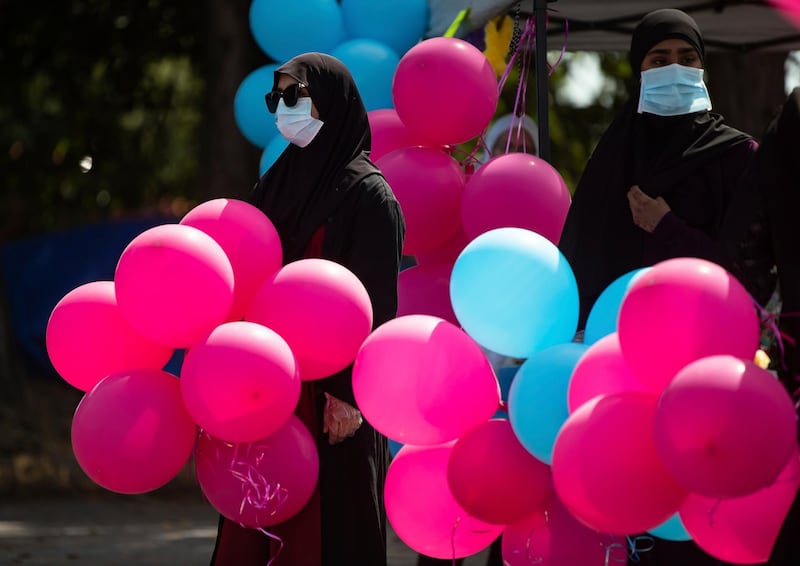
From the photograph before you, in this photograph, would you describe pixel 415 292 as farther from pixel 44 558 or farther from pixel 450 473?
pixel 44 558

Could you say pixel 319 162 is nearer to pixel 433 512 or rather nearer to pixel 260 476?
pixel 260 476

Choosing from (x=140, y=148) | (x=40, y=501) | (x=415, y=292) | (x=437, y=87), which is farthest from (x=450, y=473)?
(x=140, y=148)

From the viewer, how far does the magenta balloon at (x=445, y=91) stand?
512cm

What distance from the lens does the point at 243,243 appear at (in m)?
3.90

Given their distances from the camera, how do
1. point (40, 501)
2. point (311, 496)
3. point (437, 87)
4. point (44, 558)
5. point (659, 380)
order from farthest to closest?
point (40, 501), point (44, 558), point (437, 87), point (311, 496), point (659, 380)

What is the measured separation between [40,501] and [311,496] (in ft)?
18.3

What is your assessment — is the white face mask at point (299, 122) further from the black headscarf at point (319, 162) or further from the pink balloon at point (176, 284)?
the pink balloon at point (176, 284)

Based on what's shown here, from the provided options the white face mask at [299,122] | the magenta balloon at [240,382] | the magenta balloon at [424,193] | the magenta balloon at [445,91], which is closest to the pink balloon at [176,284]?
the magenta balloon at [240,382]

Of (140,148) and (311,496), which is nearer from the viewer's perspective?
(311,496)

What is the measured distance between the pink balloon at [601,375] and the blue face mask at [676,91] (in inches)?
42.4

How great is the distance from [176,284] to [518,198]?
1.55 meters

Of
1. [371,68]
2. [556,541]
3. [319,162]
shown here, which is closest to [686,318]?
[556,541]

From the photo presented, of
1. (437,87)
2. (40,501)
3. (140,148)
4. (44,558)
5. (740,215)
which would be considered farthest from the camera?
(140,148)

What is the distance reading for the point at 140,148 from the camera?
49.9 ft
